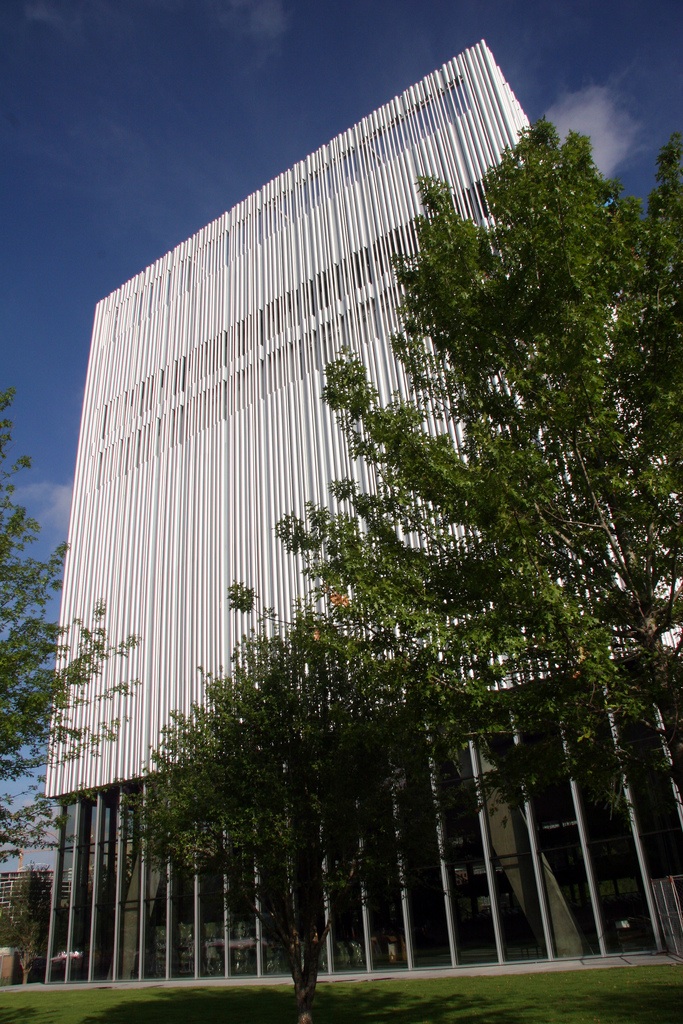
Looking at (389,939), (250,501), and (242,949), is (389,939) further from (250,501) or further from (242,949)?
(250,501)

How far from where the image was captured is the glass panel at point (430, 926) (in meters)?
21.7

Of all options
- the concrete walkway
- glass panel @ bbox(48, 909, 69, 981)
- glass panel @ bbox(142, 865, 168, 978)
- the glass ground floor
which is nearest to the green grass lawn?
the concrete walkway

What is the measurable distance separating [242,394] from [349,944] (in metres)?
24.1

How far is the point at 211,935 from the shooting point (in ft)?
90.8

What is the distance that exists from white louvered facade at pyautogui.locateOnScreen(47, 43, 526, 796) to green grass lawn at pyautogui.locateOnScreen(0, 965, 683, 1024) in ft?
40.3

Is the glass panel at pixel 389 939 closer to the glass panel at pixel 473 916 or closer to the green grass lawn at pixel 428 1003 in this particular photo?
the glass panel at pixel 473 916

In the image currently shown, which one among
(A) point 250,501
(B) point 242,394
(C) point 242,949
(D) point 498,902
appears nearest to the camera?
(D) point 498,902

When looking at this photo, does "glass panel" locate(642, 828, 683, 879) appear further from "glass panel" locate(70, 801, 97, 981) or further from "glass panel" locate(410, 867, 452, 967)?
"glass panel" locate(70, 801, 97, 981)

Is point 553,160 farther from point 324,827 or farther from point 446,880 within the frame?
point 446,880

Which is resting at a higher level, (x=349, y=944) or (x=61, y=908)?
(x=61, y=908)

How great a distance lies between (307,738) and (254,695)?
1.60m

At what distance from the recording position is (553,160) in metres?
10.8

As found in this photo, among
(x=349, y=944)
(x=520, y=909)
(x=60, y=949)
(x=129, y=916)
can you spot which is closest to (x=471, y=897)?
(x=520, y=909)

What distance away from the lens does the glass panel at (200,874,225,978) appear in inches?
1068
